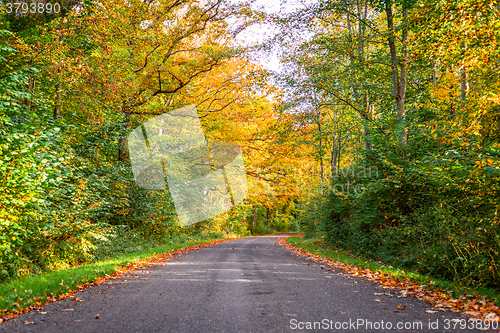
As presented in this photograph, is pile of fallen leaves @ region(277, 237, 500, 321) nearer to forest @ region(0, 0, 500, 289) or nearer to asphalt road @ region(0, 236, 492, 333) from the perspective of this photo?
asphalt road @ region(0, 236, 492, 333)

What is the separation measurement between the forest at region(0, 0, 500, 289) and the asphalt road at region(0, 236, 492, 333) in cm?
231

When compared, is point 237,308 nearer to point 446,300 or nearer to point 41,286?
point 446,300

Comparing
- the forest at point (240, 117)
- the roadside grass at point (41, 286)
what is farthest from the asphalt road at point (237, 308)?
the forest at point (240, 117)

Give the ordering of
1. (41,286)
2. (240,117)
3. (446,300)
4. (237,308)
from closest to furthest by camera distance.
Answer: (237,308) → (446,300) → (41,286) → (240,117)

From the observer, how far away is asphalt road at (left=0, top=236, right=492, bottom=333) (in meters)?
4.29

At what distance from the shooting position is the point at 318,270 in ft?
30.1

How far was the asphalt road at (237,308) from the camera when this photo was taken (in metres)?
4.29

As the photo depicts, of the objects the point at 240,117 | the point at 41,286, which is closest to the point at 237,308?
the point at 41,286

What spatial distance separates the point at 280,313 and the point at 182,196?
16746 millimetres

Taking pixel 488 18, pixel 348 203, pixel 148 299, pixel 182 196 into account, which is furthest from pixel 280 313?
pixel 182 196

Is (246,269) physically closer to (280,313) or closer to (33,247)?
(280,313)

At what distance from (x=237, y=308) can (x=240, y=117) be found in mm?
18147

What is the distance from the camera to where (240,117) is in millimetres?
22281

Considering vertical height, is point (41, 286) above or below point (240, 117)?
below
